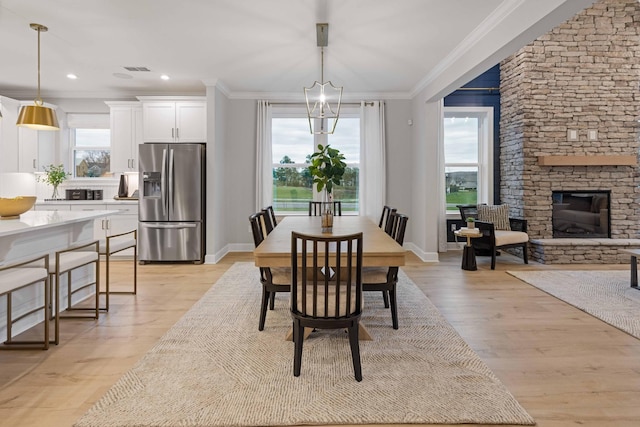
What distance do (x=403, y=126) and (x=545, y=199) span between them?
243 centimetres

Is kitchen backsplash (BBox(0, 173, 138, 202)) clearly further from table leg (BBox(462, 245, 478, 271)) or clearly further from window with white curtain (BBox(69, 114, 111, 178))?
table leg (BBox(462, 245, 478, 271))

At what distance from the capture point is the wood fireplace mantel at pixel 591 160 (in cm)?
560

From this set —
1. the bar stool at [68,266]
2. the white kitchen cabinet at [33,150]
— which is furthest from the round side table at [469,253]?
the white kitchen cabinet at [33,150]

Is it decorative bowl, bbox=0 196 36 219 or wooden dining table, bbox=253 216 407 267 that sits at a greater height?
decorative bowl, bbox=0 196 36 219

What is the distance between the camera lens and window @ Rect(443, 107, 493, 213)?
666cm

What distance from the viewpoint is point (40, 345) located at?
270 cm

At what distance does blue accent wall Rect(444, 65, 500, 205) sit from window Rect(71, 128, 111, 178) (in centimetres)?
566

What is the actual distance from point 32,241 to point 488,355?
11.2 ft

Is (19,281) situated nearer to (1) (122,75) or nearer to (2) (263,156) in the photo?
(1) (122,75)

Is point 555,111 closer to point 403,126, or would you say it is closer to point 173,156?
point 403,126

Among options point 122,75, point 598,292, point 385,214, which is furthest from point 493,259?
point 122,75

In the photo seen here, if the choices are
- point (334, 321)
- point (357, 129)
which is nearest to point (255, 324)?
point (334, 321)

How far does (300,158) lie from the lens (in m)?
6.64

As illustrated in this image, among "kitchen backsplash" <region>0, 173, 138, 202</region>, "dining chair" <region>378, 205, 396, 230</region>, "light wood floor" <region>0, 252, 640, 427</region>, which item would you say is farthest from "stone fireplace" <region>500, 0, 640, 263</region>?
"kitchen backsplash" <region>0, 173, 138, 202</region>
